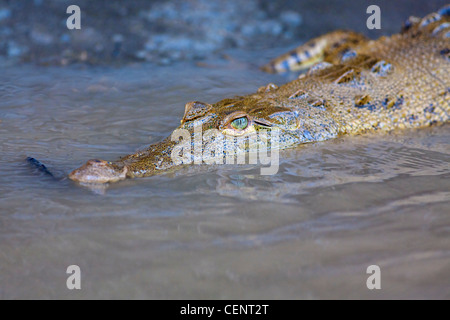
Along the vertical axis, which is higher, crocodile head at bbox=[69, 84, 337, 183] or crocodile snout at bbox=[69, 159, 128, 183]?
crocodile head at bbox=[69, 84, 337, 183]

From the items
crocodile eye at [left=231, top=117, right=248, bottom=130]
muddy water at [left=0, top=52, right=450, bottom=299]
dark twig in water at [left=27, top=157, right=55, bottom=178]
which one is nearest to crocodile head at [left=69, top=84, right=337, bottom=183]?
crocodile eye at [left=231, top=117, right=248, bottom=130]

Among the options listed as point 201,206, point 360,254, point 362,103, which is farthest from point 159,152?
point 362,103

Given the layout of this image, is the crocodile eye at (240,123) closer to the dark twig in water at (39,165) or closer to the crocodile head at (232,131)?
the crocodile head at (232,131)

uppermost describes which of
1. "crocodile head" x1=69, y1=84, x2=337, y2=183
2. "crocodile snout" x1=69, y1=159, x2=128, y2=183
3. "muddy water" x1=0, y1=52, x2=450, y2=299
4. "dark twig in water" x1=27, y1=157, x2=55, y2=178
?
"crocodile head" x1=69, y1=84, x2=337, y2=183

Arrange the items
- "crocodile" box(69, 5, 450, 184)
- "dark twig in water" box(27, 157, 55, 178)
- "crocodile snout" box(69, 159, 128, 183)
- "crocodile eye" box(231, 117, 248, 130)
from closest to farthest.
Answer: "crocodile snout" box(69, 159, 128, 183) → "dark twig in water" box(27, 157, 55, 178) → "crocodile" box(69, 5, 450, 184) → "crocodile eye" box(231, 117, 248, 130)

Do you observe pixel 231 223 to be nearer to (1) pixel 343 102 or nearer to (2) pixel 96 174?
(2) pixel 96 174

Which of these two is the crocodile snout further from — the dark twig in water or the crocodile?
the dark twig in water

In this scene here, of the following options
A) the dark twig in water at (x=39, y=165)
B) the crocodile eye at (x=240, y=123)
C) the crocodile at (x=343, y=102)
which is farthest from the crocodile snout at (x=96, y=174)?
the crocodile eye at (x=240, y=123)

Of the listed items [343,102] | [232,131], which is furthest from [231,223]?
[343,102]
